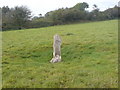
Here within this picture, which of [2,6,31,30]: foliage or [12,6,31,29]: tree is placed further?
[12,6,31,29]: tree

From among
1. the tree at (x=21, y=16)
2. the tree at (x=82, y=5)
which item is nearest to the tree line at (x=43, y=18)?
the tree at (x=21, y=16)

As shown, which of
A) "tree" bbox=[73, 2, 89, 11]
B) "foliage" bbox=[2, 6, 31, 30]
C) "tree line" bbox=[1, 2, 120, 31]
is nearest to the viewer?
"foliage" bbox=[2, 6, 31, 30]

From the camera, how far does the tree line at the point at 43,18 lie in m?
46.3

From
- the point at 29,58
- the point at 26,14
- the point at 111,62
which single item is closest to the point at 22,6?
the point at 26,14

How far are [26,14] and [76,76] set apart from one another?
43.6 m

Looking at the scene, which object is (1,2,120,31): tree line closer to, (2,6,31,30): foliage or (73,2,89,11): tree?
(2,6,31,30): foliage

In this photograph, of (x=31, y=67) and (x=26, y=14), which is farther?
(x=26, y=14)

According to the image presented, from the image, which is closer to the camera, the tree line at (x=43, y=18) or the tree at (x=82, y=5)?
the tree line at (x=43, y=18)

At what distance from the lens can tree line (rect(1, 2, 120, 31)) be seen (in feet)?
152

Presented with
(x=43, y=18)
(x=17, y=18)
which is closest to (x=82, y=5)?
(x=43, y=18)

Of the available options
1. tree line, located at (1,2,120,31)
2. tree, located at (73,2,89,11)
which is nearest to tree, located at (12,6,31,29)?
tree line, located at (1,2,120,31)

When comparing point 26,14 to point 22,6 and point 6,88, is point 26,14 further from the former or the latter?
point 6,88

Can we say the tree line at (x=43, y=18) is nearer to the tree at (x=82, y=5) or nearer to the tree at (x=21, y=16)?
the tree at (x=21, y=16)

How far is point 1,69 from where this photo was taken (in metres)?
9.29
